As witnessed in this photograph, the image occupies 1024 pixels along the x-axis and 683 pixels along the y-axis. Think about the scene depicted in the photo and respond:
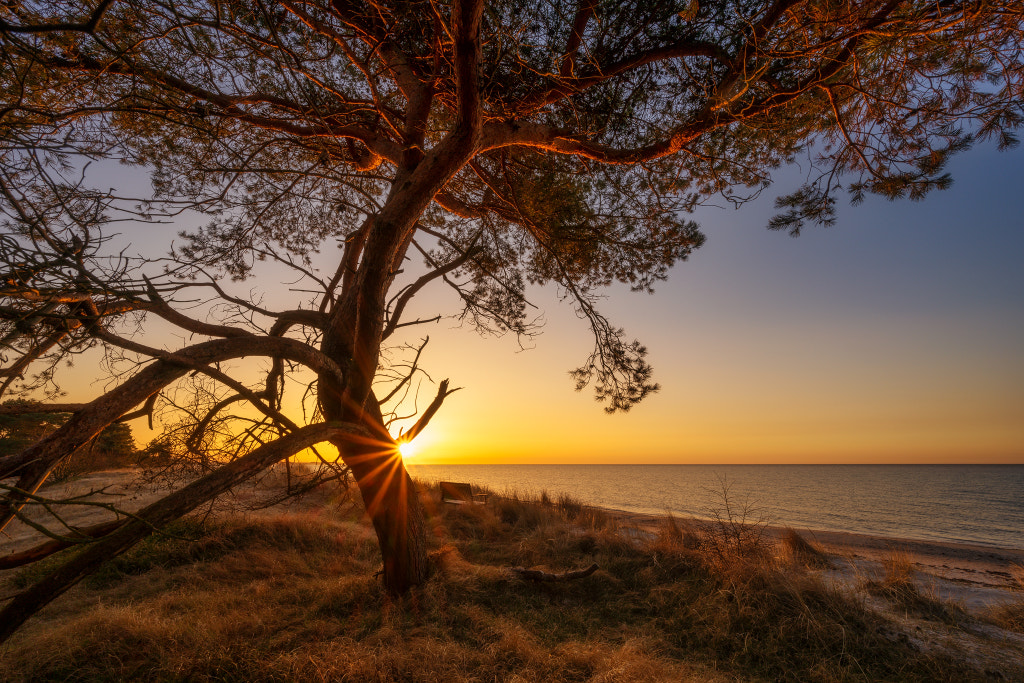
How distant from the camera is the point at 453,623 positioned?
362 centimetres

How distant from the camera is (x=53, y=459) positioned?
2.01m

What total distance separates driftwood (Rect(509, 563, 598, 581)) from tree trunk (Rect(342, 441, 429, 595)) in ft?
3.81

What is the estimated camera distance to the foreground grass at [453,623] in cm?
279

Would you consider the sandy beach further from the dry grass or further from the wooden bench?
the wooden bench

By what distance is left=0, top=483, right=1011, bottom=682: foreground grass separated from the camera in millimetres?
2785

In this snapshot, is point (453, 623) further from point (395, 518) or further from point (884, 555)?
point (884, 555)

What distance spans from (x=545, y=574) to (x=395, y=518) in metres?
1.96

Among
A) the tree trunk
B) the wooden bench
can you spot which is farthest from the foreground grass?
the wooden bench

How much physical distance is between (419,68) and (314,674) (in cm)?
517

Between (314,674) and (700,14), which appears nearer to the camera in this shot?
(314,674)

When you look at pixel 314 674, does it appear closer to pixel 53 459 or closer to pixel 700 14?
pixel 53 459

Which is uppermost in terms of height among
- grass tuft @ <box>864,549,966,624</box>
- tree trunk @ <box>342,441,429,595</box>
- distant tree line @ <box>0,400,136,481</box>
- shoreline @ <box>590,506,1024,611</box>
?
distant tree line @ <box>0,400,136,481</box>

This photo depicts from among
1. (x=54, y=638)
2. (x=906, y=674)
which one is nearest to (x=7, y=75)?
(x=54, y=638)

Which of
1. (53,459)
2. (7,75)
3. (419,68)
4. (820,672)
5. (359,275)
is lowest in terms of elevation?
(820,672)
